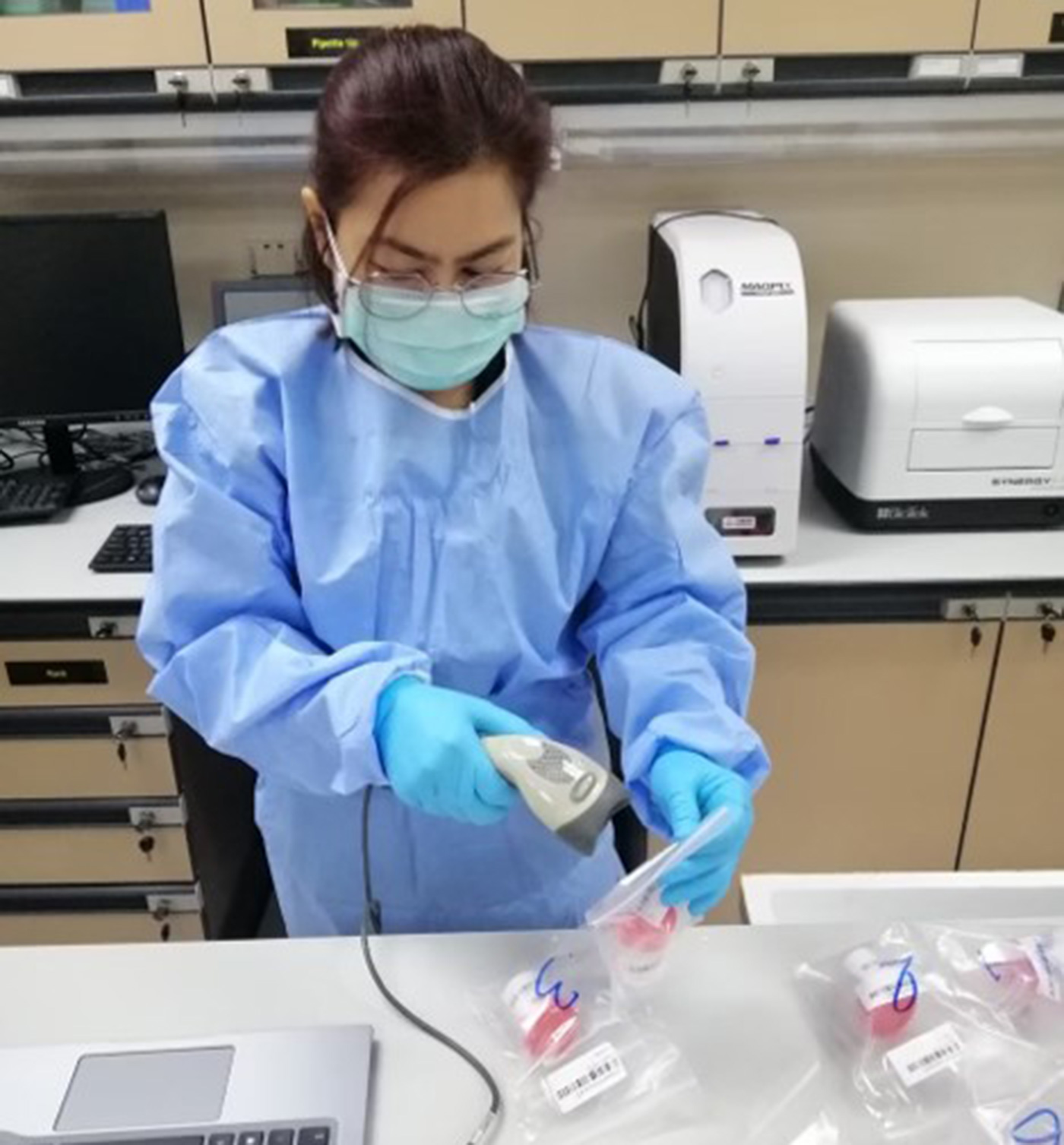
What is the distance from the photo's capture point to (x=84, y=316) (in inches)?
71.9

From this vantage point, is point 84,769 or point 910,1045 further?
point 84,769

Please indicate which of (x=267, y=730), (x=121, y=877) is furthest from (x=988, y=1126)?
(x=121, y=877)

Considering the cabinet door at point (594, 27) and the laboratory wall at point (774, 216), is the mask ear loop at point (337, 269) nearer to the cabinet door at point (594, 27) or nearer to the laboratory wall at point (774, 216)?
the cabinet door at point (594, 27)

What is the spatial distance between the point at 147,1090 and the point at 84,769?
Answer: 1.08 m

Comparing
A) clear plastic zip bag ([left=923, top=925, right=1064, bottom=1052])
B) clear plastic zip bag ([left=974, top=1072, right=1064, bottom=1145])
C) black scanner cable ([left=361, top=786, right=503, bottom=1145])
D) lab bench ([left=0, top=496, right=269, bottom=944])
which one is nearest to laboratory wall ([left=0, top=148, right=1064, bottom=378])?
lab bench ([left=0, top=496, right=269, bottom=944])

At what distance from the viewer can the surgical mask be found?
888 mm

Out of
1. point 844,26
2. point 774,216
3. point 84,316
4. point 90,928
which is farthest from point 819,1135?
point 774,216

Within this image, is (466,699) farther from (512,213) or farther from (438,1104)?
(512,213)

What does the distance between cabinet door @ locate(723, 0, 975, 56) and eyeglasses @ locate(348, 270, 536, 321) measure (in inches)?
40.3

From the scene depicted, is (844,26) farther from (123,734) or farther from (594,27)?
(123,734)

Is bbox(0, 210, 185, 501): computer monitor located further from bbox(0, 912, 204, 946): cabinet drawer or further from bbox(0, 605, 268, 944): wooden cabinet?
bbox(0, 912, 204, 946): cabinet drawer

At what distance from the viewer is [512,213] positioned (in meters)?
0.87

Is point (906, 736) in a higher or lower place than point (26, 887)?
higher

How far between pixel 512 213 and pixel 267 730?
0.47 m
